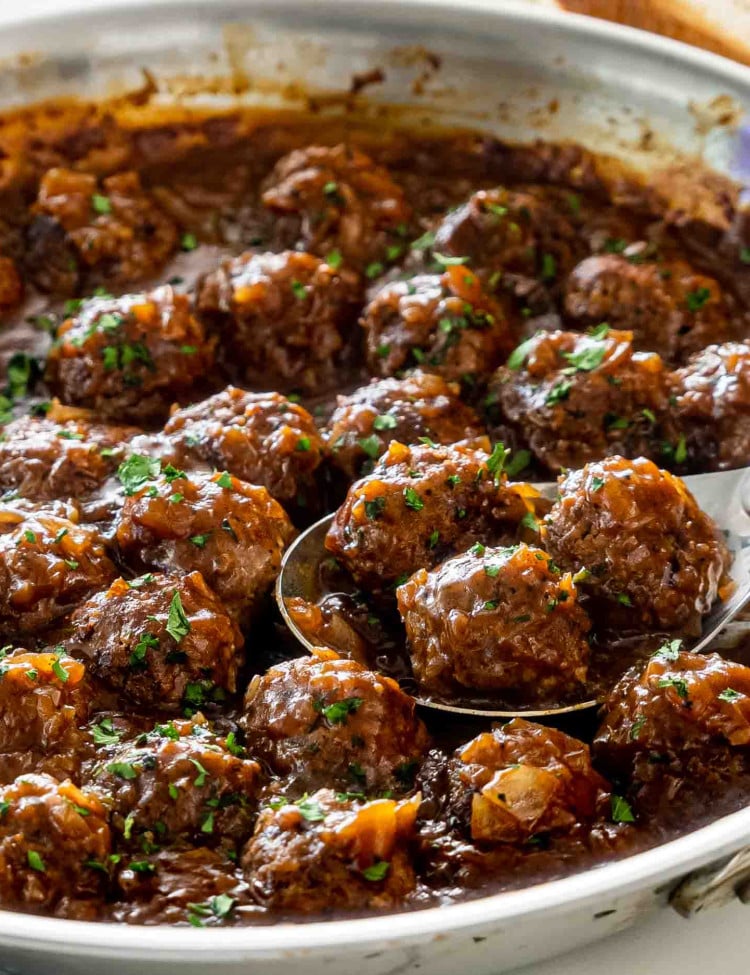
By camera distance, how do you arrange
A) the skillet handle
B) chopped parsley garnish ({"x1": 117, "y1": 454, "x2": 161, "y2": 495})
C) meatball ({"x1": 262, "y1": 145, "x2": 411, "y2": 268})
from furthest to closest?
1. meatball ({"x1": 262, "y1": 145, "x2": 411, "y2": 268})
2. chopped parsley garnish ({"x1": 117, "y1": 454, "x2": 161, "y2": 495})
3. the skillet handle

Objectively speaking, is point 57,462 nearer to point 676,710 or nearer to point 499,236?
point 499,236

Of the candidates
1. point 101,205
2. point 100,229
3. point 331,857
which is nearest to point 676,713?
point 331,857

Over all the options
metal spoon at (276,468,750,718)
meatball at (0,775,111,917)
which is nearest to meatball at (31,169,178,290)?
metal spoon at (276,468,750,718)

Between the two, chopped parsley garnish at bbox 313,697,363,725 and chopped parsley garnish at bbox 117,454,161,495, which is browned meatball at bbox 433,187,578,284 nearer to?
chopped parsley garnish at bbox 117,454,161,495

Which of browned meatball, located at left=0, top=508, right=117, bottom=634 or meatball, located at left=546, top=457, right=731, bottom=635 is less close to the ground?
meatball, located at left=546, top=457, right=731, bottom=635

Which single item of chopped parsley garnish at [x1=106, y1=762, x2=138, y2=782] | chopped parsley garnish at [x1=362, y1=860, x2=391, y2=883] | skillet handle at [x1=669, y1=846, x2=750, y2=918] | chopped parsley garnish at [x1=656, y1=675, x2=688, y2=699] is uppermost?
chopped parsley garnish at [x1=656, y1=675, x2=688, y2=699]

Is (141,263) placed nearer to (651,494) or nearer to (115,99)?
(115,99)

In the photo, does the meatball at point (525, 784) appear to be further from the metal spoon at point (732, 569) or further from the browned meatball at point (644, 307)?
the browned meatball at point (644, 307)
